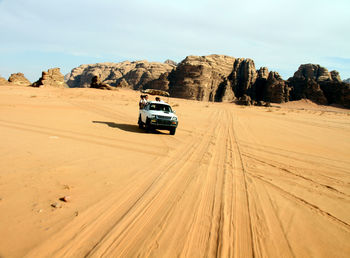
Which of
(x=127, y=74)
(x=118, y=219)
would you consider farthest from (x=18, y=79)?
(x=127, y=74)

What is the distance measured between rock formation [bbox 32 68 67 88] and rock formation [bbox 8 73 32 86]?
13.8 feet

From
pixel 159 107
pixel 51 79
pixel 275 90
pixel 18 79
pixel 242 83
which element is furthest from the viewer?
pixel 242 83

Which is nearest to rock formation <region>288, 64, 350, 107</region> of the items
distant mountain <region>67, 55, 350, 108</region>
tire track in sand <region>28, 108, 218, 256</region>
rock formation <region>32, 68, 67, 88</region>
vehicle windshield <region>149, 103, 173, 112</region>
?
distant mountain <region>67, 55, 350, 108</region>

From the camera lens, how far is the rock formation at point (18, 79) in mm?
47866

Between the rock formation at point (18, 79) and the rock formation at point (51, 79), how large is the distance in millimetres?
4208

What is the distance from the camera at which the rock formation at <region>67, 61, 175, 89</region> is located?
3895 inches

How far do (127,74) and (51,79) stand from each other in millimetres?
68958

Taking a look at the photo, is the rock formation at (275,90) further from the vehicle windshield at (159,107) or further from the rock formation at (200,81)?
the vehicle windshield at (159,107)

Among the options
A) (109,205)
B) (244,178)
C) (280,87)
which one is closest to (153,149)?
(244,178)

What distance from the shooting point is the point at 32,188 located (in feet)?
13.8

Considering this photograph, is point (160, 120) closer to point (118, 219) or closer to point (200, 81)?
point (118, 219)

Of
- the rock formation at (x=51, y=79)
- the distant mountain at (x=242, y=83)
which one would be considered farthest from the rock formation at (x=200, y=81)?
the rock formation at (x=51, y=79)

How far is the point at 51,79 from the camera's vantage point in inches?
1801

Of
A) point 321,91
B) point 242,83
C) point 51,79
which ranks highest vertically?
point 242,83
